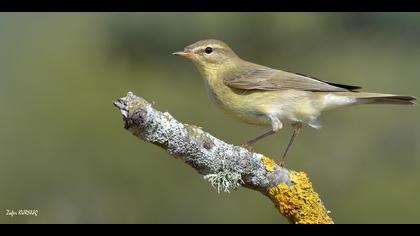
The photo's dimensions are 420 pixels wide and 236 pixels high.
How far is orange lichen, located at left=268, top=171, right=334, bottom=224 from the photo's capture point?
4426mm

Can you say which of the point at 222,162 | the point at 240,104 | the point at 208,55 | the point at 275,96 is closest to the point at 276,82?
the point at 275,96

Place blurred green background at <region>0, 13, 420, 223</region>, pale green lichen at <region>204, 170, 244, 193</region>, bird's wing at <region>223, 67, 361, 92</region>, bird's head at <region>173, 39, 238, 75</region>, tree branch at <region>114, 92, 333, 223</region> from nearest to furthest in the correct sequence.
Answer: tree branch at <region>114, 92, 333, 223</region>
pale green lichen at <region>204, 170, 244, 193</region>
bird's wing at <region>223, 67, 361, 92</region>
bird's head at <region>173, 39, 238, 75</region>
blurred green background at <region>0, 13, 420, 223</region>

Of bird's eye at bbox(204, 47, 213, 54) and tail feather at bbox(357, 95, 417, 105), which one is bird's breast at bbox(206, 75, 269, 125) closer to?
bird's eye at bbox(204, 47, 213, 54)

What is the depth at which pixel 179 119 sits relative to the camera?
10.1 meters

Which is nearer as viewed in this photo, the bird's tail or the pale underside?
the bird's tail

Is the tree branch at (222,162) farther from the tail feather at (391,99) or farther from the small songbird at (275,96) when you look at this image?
the tail feather at (391,99)

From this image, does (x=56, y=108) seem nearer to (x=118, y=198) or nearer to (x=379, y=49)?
(x=118, y=198)

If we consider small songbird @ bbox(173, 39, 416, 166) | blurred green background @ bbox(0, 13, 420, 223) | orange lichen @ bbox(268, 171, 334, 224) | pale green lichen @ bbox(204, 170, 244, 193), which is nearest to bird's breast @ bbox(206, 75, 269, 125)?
small songbird @ bbox(173, 39, 416, 166)

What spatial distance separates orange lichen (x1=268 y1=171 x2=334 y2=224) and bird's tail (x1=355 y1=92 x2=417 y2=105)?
5.02ft

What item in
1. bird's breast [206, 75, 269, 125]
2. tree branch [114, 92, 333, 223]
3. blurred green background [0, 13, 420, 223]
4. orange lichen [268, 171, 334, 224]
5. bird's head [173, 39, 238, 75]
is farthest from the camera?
blurred green background [0, 13, 420, 223]

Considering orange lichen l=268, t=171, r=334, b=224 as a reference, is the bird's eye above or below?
above

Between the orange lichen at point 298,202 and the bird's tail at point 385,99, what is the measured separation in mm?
1529

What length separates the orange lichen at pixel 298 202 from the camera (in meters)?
4.43

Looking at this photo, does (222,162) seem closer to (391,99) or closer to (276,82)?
(276,82)
